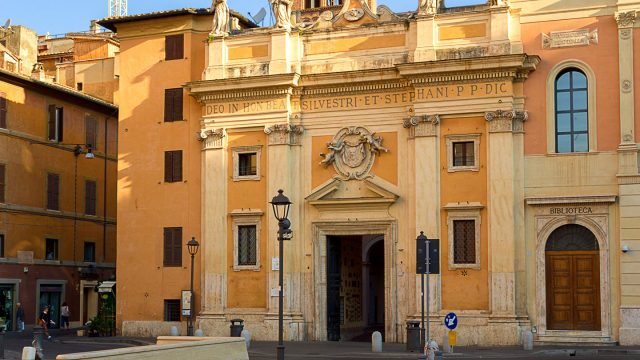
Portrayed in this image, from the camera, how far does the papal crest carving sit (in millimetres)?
35938

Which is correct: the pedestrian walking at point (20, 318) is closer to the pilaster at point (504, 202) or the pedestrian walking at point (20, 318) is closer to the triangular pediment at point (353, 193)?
the triangular pediment at point (353, 193)

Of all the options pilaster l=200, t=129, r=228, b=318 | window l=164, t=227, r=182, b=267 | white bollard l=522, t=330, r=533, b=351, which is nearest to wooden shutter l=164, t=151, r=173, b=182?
pilaster l=200, t=129, r=228, b=318

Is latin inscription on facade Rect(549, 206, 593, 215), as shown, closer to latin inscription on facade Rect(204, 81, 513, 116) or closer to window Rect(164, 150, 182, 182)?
latin inscription on facade Rect(204, 81, 513, 116)

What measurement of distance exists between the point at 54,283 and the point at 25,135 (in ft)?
24.7

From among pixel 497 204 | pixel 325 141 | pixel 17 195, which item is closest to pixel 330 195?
pixel 325 141

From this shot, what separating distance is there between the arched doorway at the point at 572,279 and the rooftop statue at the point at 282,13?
12.3 metres

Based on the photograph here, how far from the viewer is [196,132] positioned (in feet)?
128

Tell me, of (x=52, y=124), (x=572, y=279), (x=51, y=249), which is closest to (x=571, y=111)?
(x=572, y=279)

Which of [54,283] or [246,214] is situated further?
[54,283]

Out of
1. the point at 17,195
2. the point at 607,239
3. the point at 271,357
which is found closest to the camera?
the point at 271,357

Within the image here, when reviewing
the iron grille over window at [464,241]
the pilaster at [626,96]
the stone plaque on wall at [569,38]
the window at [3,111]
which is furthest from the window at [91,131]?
the pilaster at [626,96]

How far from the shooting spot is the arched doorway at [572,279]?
32938 millimetres

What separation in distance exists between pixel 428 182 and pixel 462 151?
1.58m

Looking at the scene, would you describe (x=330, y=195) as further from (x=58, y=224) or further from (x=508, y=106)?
(x=58, y=224)
